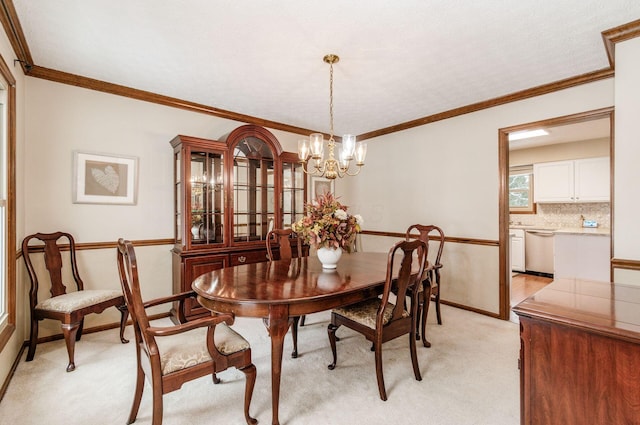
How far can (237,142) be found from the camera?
3457 mm

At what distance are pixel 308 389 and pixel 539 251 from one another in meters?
5.61

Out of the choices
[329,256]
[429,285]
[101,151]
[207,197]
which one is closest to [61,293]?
[101,151]

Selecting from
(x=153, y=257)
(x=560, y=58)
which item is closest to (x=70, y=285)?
(x=153, y=257)

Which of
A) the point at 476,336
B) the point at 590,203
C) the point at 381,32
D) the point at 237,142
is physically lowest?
the point at 476,336

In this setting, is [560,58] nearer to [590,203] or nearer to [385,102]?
[385,102]

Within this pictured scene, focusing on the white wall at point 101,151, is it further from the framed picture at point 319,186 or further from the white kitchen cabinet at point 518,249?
the white kitchen cabinet at point 518,249

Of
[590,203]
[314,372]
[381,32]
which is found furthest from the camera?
[590,203]

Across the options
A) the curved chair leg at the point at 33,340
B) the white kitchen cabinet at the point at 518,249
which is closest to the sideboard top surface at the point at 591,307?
the curved chair leg at the point at 33,340

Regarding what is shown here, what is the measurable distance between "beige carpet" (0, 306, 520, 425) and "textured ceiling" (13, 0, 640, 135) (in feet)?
8.16

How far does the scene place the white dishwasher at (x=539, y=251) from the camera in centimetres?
557

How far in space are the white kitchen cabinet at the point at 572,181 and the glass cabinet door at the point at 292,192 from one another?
4.72m

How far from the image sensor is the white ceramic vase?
236 cm

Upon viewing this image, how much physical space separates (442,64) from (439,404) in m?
2.62

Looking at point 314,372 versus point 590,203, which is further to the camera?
point 590,203
